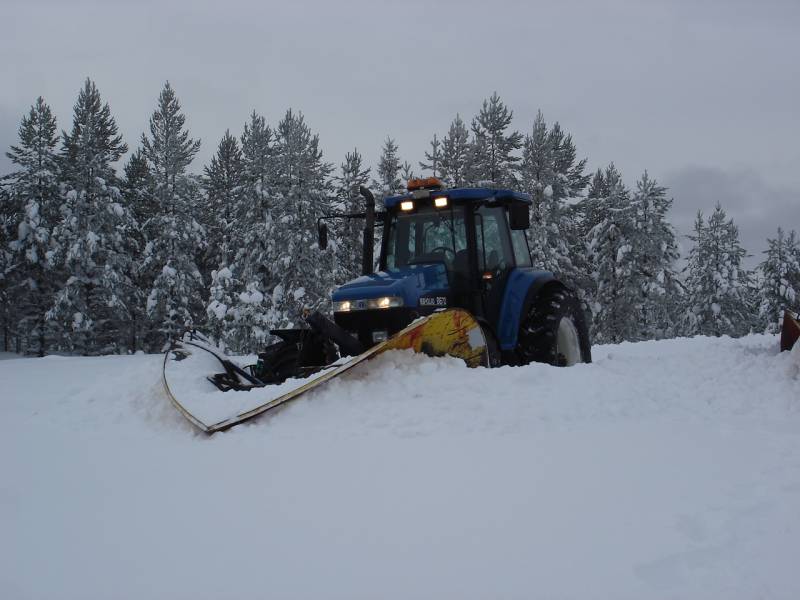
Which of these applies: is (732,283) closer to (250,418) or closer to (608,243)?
(608,243)

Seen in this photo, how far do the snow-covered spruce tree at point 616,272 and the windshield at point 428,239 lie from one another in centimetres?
2060

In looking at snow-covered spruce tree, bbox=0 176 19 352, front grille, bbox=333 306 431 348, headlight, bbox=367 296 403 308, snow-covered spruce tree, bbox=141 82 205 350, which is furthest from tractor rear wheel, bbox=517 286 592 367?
snow-covered spruce tree, bbox=0 176 19 352

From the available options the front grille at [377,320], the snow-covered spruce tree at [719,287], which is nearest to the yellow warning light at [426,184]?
the front grille at [377,320]

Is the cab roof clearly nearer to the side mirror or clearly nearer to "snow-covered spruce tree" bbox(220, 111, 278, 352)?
the side mirror

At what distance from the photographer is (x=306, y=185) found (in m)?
23.5

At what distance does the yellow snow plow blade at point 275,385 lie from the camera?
5.06 m

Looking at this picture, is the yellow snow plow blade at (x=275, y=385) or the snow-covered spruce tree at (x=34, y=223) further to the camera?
the snow-covered spruce tree at (x=34, y=223)

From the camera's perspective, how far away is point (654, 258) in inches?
1070

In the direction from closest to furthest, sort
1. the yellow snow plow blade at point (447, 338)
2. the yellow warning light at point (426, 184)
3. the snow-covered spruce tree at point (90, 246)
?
1. the yellow snow plow blade at point (447, 338)
2. the yellow warning light at point (426, 184)
3. the snow-covered spruce tree at point (90, 246)

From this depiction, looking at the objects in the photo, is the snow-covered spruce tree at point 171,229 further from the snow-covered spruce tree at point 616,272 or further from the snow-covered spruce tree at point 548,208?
the snow-covered spruce tree at point 616,272

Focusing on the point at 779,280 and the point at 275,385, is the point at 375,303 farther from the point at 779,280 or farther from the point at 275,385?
the point at 779,280

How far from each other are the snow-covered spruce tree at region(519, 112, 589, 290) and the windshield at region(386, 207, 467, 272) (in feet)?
55.3

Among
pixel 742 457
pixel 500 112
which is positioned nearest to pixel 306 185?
pixel 500 112

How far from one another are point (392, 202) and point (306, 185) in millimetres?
16623
